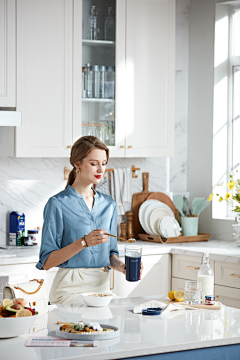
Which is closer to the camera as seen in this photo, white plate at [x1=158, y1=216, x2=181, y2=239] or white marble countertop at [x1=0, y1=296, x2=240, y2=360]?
white marble countertop at [x1=0, y1=296, x2=240, y2=360]

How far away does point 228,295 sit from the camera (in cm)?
338

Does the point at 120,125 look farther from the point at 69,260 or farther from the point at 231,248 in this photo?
the point at 69,260

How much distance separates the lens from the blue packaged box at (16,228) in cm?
360

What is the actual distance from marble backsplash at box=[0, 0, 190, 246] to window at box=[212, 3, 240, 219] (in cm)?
32

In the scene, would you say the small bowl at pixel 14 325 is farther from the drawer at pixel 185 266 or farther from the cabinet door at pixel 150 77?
the cabinet door at pixel 150 77

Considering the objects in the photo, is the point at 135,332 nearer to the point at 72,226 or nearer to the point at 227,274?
the point at 72,226

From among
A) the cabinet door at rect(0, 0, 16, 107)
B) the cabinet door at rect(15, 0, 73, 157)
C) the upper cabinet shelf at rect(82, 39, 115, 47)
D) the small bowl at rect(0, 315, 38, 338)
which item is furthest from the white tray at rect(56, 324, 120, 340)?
the upper cabinet shelf at rect(82, 39, 115, 47)

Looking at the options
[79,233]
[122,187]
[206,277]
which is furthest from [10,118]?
[206,277]

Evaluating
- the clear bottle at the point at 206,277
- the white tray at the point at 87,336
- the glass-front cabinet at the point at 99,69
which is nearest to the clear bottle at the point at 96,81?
the glass-front cabinet at the point at 99,69

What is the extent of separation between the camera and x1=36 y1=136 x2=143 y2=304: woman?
7.99 ft

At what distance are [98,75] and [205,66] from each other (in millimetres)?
1041

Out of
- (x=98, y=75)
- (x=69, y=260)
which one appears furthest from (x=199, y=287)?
(x=98, y=75)

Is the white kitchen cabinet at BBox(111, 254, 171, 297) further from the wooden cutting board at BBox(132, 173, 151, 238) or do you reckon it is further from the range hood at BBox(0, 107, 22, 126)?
the range hood at BBox(0, 107, 22, 126)

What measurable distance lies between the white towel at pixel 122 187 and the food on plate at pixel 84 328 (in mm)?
2292
